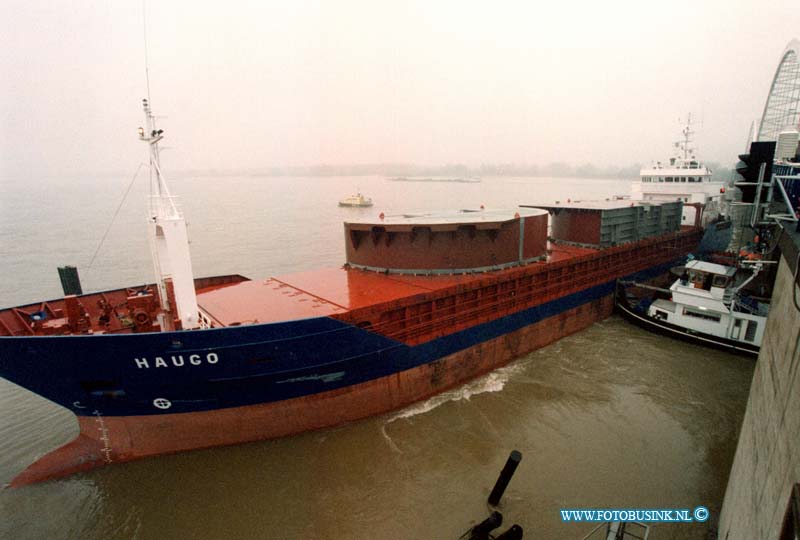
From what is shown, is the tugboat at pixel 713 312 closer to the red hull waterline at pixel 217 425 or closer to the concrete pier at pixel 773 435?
the concrete pier at pixel 773 435

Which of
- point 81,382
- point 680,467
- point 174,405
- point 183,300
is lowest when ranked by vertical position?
point 680,467

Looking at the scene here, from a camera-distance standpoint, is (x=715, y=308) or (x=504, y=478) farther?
(x=715, y=308)

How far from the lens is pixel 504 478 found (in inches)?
296

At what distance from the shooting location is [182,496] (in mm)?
8094

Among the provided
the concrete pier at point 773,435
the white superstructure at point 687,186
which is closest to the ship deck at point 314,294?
the concrete pier at point 773,435

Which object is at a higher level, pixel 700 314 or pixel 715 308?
pixel 715 308

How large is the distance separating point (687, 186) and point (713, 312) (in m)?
15.9

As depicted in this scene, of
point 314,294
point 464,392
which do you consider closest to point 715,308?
point 464,392

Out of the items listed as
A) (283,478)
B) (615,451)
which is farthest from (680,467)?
(283,478)

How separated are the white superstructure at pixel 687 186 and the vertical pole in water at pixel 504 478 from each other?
83.6ft

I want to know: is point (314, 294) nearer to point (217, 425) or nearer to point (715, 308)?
point (217, 425)

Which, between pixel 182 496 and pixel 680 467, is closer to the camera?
pixel 182 496

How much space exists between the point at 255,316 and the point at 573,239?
1493 cm

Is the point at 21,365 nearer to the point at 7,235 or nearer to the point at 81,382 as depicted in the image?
the point at 81,382
